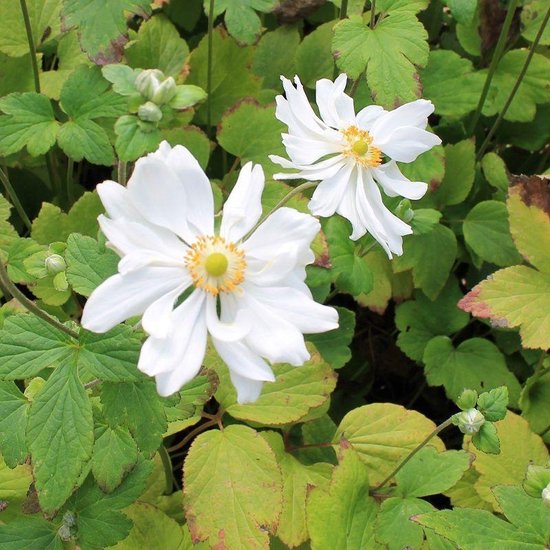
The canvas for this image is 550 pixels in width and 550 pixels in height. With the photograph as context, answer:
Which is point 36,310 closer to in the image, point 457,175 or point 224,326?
point 224,326

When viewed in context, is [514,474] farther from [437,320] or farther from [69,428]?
[69,428]

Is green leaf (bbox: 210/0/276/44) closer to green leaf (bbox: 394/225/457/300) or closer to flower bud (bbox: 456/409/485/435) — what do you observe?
green leaf (bbox: 394/225/457/300)

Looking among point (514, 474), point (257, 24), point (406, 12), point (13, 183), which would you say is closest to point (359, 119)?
point (406, 12)

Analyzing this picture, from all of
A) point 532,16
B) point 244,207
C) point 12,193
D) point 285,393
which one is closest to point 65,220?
point 12,193

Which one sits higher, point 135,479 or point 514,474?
point 135,479

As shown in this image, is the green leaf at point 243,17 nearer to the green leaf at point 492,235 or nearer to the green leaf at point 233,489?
the green leaf at point 492,235

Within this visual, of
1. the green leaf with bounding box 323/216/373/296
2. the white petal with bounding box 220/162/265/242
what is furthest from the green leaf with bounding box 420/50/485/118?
the white petal with bounding box 220/162/265/242
